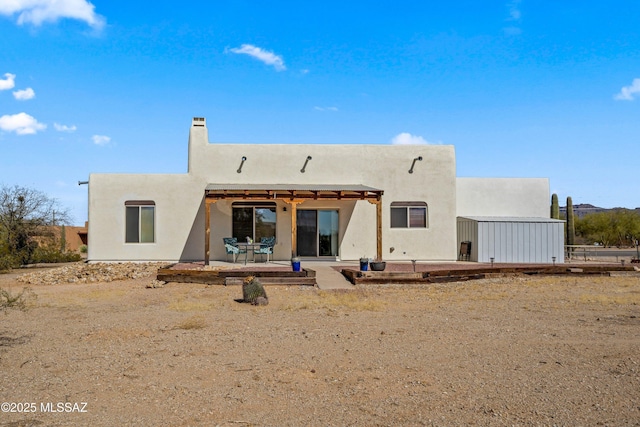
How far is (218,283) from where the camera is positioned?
14.0 m

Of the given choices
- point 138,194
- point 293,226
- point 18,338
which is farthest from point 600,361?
point 138,194

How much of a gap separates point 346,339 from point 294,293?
5120mm

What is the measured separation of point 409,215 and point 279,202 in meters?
5.05

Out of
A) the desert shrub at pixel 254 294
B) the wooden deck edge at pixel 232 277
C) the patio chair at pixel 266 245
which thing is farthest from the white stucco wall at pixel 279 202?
the desert shrub at pixel 254 294

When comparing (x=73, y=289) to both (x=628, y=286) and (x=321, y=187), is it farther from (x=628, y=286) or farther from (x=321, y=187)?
(x=628, y=286)

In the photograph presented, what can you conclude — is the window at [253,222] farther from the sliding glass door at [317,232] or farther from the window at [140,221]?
the window at [140,221]

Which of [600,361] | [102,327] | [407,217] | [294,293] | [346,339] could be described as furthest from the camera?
[407,217]

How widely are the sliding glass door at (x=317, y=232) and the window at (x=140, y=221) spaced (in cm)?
548

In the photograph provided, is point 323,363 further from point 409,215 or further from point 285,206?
point 409,215

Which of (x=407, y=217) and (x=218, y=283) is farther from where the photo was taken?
(x=407, y=217)

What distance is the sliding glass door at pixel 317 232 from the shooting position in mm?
20000

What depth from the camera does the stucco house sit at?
19.8 metres

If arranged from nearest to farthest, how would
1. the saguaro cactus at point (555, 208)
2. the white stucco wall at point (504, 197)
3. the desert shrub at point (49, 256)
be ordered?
the white stucco wall at point (504, 197) → the desert shrub at point (49, 256) → the saguaro cactus at point (555, 208)

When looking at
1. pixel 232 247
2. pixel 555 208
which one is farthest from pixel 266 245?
pixel 555 208
